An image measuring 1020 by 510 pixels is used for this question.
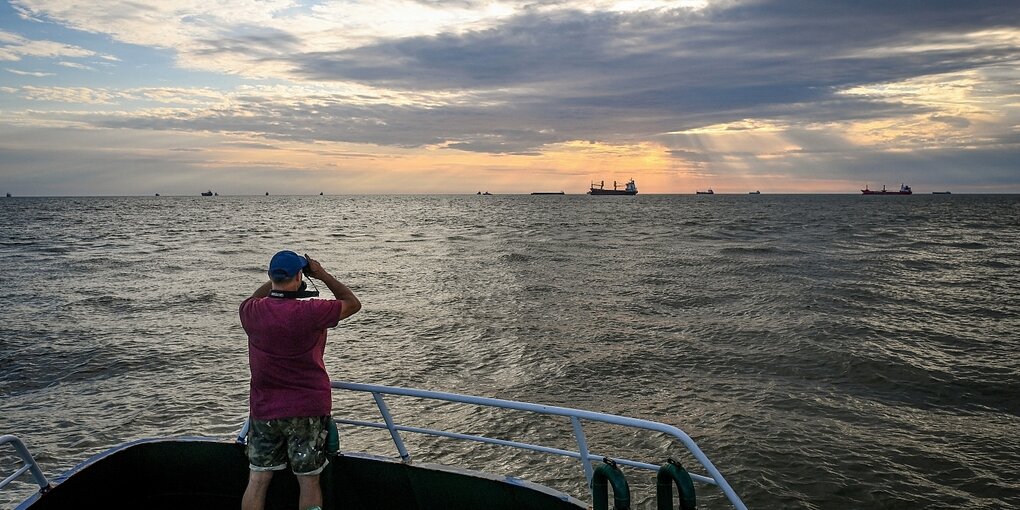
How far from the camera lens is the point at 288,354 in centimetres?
402

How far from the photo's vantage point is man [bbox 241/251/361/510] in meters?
3.98

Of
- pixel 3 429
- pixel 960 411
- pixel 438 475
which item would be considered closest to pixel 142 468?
pixel 438 475

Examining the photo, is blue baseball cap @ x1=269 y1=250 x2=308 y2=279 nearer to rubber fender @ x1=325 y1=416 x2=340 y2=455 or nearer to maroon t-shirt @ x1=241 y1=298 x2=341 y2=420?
maroon t-shirt @ x1=241 y1=298 x2=341 y2=420

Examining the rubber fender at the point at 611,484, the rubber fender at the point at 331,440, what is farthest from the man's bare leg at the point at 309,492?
the rubber fender at the point at 611,484

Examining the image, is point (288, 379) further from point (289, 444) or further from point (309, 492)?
point (309, 492)

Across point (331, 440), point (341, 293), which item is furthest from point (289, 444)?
point (341, 293)

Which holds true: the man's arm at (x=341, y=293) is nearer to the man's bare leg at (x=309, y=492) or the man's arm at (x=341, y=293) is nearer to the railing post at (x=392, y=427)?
the railing post at (x=392, y=427)

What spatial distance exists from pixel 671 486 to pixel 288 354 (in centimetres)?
237

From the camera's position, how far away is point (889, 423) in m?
11.2

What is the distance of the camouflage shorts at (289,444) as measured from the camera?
417 cm

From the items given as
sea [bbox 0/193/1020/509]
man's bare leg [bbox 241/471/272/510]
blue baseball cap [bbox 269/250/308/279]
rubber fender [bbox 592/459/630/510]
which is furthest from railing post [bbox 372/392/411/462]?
sea [bbox 0/193/1020/509]

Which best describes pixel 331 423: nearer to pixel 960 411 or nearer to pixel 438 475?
pixel 438 475

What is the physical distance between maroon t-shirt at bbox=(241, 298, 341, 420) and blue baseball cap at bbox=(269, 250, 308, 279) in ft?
0.53

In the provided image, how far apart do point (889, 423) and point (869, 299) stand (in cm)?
1376
